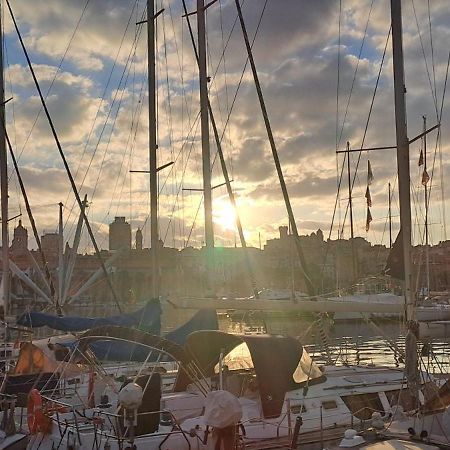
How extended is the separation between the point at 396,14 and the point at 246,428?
9914 mm

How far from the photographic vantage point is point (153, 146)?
24.3m

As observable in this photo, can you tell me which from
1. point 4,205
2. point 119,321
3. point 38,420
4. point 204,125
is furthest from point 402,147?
point 4,205

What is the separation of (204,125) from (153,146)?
7.80ft

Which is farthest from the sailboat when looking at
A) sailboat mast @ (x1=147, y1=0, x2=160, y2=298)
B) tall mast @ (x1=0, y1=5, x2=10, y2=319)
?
tall mast @ (x1=0, y1=5, x2=10, y2=319)

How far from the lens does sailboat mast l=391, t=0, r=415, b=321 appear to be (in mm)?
13750

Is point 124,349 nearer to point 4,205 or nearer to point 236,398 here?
→ point 236,398

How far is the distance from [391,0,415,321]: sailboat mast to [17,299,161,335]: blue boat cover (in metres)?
9.57

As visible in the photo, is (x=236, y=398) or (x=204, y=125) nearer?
(x=236, y=398)

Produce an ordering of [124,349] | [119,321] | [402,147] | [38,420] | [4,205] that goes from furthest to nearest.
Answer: [4,205] < [119,321] < [124,349] < [402,147] < [38,420]

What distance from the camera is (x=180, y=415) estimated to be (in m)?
15.6

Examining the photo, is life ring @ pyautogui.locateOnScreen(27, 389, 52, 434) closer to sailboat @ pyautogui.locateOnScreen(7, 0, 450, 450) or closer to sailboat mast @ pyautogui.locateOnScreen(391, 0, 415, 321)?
sailboat @ pyautogui.locateOnScreen(7, 0, 450, 450)

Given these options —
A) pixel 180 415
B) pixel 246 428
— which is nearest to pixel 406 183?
pixel 246 428

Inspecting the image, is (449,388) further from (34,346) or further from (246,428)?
(34,346)

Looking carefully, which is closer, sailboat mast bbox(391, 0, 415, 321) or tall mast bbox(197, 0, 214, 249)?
sailboat mast bbox(391, 0, 415, 321)
